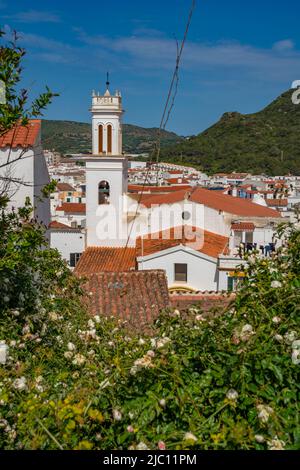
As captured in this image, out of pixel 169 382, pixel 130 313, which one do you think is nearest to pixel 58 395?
pixel 169 382

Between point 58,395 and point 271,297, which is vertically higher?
point 271,297

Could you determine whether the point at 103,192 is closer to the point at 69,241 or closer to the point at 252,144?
the point at 69,241

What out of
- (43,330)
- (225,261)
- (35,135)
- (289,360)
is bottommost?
(225,261)

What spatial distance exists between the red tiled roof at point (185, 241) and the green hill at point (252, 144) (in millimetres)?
63387

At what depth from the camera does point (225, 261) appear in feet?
64.3

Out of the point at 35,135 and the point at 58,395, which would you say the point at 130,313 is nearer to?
the point at 35,135

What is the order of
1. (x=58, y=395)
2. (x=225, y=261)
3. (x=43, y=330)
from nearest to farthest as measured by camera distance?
(x=58, y=395) → (x=43, y=330) → (x=225, y=261)

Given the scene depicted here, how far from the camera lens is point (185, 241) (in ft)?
69.3

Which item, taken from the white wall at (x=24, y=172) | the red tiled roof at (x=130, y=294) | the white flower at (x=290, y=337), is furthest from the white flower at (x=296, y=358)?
the white wall at (x=24, y=172)

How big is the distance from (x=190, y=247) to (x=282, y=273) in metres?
16.0

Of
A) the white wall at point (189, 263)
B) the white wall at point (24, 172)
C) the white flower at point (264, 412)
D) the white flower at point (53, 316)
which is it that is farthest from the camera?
the white wall at point (189, 263)

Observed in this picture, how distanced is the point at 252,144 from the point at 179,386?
96.0m

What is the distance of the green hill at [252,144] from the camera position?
295 feet

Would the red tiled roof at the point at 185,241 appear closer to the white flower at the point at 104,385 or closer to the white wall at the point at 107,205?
the white wall at the point at 107,205
